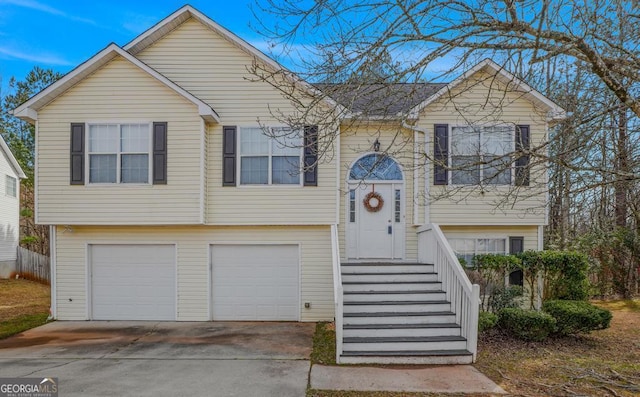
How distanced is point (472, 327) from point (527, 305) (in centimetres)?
391

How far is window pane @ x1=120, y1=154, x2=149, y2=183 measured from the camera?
9.55 meters

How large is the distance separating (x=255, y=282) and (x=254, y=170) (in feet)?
8.88

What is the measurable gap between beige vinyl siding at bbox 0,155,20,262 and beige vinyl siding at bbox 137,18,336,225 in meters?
14.2

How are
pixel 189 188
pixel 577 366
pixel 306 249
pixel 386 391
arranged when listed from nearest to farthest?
pixel 386 391 → pixel 577 366 → pixel 189 188 → pixel 306 249

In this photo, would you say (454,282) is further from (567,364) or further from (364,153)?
(364,153)

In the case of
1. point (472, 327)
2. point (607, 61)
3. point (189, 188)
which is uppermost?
point (607, 61)

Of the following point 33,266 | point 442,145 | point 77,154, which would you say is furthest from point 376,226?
point 33,266

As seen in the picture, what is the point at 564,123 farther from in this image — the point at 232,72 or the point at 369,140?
the point at 232,72

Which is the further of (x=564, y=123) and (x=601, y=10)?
(x=564, y=123)

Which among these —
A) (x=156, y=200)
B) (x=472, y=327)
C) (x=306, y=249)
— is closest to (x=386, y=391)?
(x=472, y=327)

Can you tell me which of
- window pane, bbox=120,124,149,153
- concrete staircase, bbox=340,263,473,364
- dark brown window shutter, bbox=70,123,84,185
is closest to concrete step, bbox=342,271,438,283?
concrete staircase, bbox=340,263,473,364

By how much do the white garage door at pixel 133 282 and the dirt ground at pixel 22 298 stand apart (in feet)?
9.39

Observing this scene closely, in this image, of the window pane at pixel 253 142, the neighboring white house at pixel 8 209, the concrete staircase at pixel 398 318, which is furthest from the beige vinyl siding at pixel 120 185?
the neighboring white house at pixel 8 209

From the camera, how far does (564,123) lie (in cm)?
683
